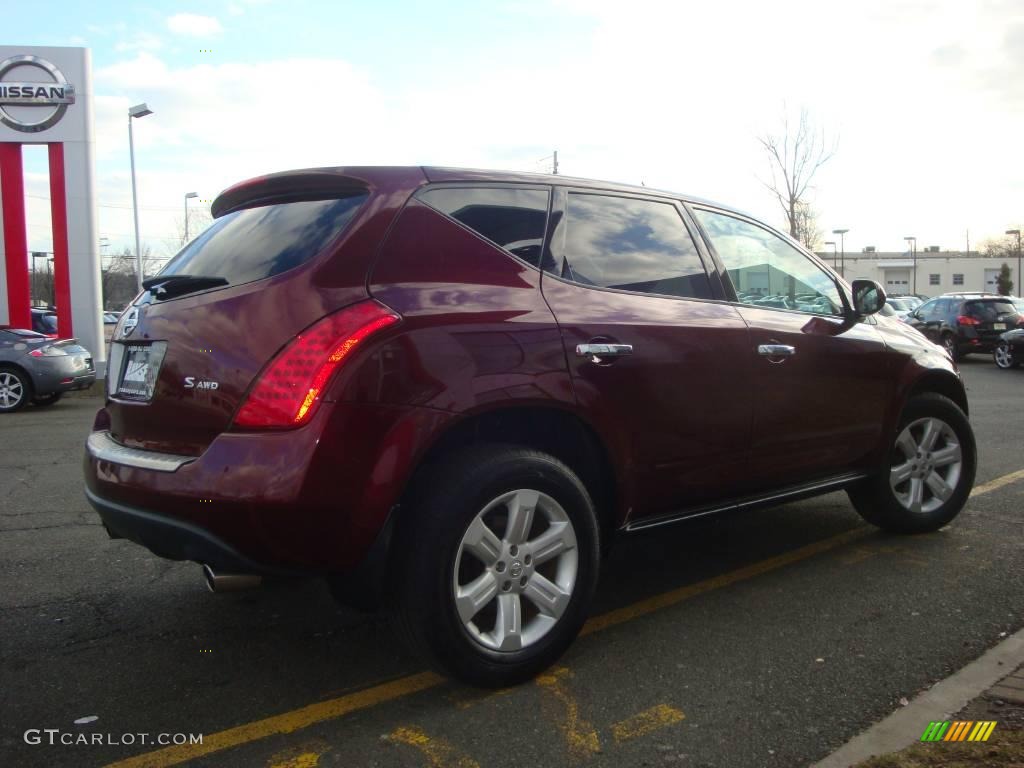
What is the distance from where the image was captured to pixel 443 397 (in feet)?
9.09

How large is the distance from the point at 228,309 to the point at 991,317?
1962cm

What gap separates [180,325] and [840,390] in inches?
→ 118

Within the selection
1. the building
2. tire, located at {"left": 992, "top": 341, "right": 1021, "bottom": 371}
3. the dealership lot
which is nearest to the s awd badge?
the dealership lot

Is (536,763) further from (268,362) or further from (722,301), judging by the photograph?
(722,301)

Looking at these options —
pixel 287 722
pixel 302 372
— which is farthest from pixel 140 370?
pixel 287 722

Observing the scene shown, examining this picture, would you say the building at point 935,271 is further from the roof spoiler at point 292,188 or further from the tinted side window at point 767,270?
the roof spoiler at point 292,188

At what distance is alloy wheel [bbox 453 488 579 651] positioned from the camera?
2861 millimetres

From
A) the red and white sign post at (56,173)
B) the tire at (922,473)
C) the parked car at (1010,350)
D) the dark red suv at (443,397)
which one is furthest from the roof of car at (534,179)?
the parked car at (1010,350)

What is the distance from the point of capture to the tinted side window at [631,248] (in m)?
3.43

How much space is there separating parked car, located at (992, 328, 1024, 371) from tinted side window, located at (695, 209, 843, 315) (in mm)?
15207

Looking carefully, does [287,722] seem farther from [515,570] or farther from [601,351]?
[601,351]

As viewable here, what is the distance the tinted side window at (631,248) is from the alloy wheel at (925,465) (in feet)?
5.48

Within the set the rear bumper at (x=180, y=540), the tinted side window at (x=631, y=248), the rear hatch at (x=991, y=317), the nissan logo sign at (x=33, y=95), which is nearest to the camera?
the rear bumper at (x=180, y=540)

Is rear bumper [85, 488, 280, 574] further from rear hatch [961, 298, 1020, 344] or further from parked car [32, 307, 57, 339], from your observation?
parked car [32, 307, 57, 339]
